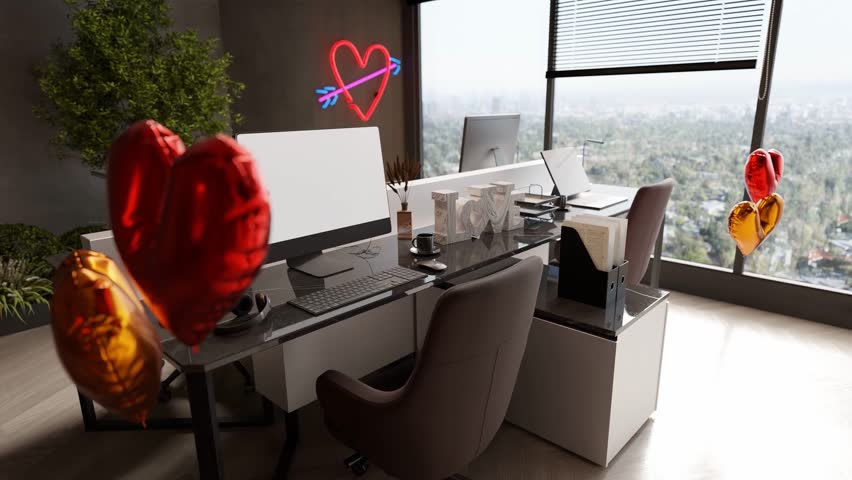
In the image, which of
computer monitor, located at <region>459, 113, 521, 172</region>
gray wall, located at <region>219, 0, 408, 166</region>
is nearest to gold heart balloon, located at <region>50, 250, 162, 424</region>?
computer monitor, located at <region>459, 113, 521, 172</region>

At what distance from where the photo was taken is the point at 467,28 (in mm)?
5098

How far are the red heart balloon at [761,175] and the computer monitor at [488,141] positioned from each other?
150cm

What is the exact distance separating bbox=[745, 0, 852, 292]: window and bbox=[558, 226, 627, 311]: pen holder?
7.39ft

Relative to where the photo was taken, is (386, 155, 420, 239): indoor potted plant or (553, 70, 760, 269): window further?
(553, 70, 760, 269): window

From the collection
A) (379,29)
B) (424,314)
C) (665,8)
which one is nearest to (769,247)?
(665,8)

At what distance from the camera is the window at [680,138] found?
368 centimetres

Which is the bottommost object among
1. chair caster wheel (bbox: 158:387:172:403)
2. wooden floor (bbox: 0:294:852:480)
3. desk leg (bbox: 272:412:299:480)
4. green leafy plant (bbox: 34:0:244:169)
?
wooden floor (bbox: 0:294:852:480)

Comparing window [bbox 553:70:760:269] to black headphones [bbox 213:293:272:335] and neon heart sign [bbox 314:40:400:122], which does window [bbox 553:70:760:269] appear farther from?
black headphones [bbox 213:293:272:335]

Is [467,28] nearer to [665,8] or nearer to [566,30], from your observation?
[566,30]

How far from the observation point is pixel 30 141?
400cm

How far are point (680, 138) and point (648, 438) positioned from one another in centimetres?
256

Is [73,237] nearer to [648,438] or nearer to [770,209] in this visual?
[648,438]

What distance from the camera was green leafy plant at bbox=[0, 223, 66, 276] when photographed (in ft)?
11.6

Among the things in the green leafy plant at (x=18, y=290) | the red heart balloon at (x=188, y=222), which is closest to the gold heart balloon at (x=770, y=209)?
the red heart balloon at (x=188, y=222)
